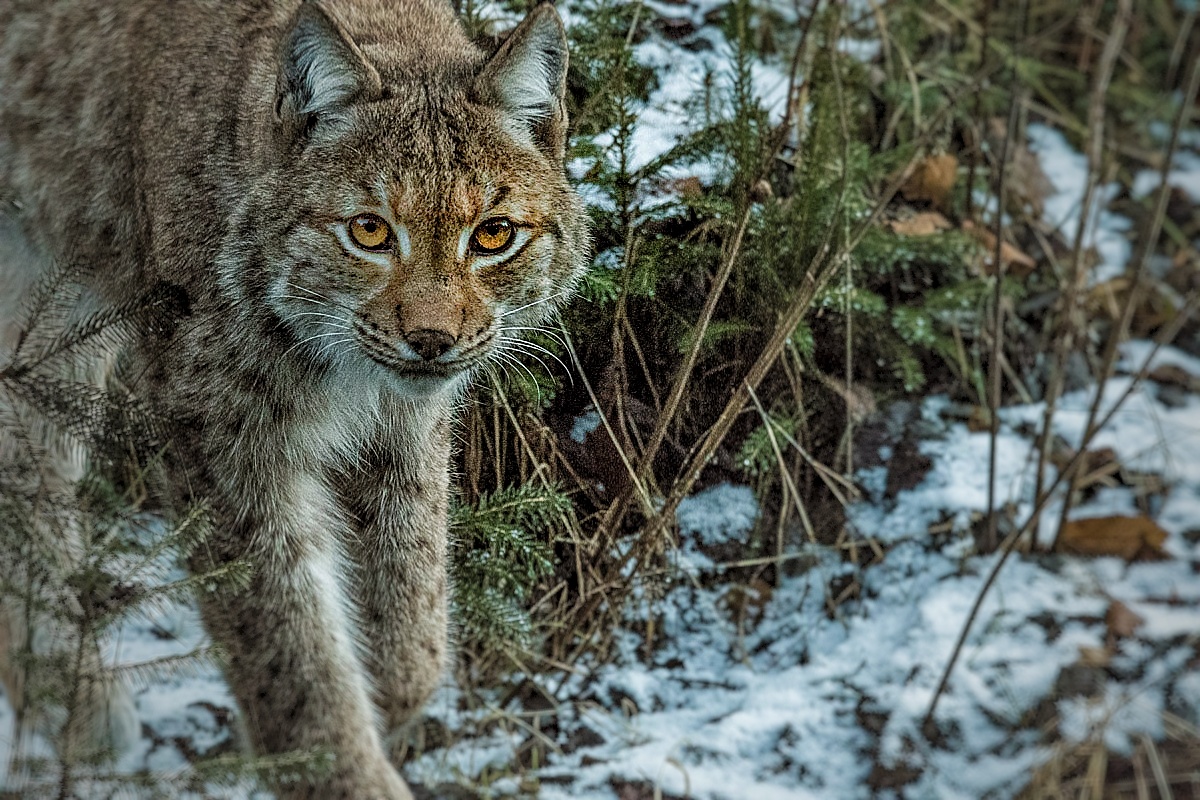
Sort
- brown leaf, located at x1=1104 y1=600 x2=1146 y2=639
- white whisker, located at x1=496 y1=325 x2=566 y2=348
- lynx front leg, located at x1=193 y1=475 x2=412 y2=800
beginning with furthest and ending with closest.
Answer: brown leaf, located at x1=1104 y1=600 x2=1146 y2=639
lynx front leg, located at x1=193 y1=475 x2=412 y2=800
white whisker, located at x1=496 y1=325 x2=566 y2=348

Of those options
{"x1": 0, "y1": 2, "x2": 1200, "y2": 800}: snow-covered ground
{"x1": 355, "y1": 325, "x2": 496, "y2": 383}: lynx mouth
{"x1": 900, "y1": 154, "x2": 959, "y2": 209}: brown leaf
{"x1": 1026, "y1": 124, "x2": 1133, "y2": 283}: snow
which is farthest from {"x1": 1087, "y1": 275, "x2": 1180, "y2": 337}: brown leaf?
{"x1": 355, "y1": 325, "x2": 496, "y2": 383}: lynx mouth

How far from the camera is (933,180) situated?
3.39 metres

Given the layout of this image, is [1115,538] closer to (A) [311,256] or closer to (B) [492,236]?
(B) [492,236]

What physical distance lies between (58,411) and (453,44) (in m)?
1.02

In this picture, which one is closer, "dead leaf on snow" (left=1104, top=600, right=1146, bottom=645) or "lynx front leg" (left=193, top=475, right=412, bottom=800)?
"lynx front leg" (left=193, top=475, right=412, bottom=800)

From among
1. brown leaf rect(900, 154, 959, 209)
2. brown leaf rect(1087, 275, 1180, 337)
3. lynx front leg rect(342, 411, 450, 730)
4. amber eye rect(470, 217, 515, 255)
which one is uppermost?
brown leaf rect(900, 154, 959, 209)

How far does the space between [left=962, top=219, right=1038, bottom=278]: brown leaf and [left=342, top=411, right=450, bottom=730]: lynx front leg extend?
1.75 meters

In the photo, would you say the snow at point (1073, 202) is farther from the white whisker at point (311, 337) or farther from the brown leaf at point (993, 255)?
the white whisker at point (311, 337)

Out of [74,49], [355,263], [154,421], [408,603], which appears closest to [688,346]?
[355,263]

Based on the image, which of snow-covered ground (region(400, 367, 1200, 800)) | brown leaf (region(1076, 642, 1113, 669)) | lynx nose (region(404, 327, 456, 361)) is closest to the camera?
lynx nose (region(404, 327, 456, 361))

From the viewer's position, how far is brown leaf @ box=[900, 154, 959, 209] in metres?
3.30

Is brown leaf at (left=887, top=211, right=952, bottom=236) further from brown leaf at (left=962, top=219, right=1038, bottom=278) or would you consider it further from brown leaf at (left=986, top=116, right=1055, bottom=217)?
brown leaf at (left=986, top=116, right=1055, bottom=217)

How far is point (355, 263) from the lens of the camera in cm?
213

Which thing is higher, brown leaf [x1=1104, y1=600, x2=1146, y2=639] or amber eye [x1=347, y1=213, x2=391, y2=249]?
amber eye [x1=347, y1=213, x2=391, y2=249]
